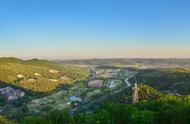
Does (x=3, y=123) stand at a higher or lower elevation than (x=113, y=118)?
lower

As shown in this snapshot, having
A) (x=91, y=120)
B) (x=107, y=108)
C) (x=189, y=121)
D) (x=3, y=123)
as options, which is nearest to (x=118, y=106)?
(x=107, y=108)

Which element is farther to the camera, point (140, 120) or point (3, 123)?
point (3, 123)

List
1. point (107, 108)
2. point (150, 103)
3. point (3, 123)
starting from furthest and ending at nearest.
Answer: point (3, 123) → point (150, 103) → point (107, 108)

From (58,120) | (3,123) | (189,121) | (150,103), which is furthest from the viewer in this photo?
(3,123)

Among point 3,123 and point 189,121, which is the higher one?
point 189,121

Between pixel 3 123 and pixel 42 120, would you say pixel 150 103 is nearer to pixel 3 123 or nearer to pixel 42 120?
pixel 42 120

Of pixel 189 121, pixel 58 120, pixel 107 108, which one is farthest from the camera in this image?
pixel 107 108

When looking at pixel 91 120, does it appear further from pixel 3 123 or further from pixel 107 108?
pixel 3 123

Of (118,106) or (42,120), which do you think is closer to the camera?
(42,120)

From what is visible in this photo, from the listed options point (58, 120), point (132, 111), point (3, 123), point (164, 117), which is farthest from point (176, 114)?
point (3, 123)
